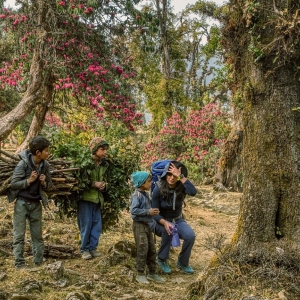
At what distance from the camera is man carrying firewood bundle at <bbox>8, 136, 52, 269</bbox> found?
4.65 m

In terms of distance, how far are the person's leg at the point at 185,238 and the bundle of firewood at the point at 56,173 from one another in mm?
1579

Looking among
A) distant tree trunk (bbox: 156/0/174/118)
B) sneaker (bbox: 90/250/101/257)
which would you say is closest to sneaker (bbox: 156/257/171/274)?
sneaker (bbox: 90/250/101/257)

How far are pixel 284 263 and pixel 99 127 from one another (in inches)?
318

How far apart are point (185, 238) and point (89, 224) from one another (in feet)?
4.53

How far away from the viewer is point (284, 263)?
389 centimetres

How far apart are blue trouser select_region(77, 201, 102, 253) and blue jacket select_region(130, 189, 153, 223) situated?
3.09 feet

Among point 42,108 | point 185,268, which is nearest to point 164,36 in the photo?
point 42,108

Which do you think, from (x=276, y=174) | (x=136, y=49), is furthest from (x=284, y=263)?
(x=136, y=49)

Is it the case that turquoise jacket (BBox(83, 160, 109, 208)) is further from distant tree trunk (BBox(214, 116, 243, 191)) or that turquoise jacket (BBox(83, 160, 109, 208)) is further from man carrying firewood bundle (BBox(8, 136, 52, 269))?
distant tree trunk (BBox(214, 116, 243, 191))

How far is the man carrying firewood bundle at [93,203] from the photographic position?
558 cm

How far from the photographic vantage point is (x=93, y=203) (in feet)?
18.9

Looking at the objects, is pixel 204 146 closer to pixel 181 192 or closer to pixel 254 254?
pixel 181 192

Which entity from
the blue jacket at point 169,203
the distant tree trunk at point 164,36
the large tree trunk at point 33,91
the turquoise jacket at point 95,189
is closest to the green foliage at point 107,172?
the turquoise jacket at point 95,189

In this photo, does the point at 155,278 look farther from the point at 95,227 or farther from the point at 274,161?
the point at 274,161
